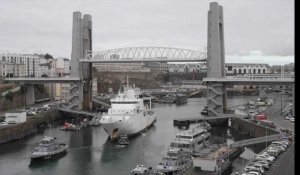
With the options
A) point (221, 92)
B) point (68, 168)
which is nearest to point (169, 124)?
point (221, 92)

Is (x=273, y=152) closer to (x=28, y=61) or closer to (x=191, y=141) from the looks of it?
(x=191, y=141)

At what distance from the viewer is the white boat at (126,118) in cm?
1642

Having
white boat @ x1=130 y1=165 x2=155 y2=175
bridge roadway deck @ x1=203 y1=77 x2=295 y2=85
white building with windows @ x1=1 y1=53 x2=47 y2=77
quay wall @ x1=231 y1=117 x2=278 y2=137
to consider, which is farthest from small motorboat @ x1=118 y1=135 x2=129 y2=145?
white building with windows @ x1=1 y1=53 x2=47 y2=77

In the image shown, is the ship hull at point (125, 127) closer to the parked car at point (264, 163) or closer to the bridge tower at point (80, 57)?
the parked car at point (264, 163)

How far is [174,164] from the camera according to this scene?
1063 cm

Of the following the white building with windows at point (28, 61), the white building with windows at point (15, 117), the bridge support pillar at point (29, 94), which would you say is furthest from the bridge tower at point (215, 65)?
the white building with windows at point (28, 61)

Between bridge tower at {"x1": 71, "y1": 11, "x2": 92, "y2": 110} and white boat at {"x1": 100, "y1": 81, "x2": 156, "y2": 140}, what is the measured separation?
6.67m

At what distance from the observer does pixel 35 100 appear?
29312 millimetres

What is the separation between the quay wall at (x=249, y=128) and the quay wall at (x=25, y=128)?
10071mm

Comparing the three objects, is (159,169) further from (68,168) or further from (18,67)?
→ (18,67)

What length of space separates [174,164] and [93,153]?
14.4 feet

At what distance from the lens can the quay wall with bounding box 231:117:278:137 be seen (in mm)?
15184

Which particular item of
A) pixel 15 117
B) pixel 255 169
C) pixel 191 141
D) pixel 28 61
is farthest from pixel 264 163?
pixel 28 61
